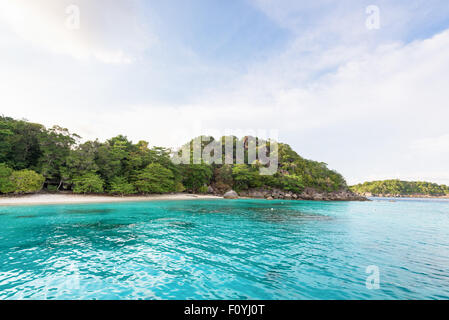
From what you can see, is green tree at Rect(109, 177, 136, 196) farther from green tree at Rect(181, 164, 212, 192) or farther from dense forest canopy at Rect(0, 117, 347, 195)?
green tree at Rect(181, 164, 212, 192)

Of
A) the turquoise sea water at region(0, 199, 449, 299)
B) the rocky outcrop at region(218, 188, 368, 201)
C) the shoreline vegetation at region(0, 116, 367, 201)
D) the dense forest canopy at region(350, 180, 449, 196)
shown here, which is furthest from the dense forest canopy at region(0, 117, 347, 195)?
the dense forest canopy at region(350, 180, 449, 196)

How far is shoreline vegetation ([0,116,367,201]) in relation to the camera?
2762 cm

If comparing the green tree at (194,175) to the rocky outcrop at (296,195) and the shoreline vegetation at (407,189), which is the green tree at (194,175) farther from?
the shoreline vegetation at (407,189)

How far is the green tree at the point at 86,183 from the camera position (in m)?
30.6

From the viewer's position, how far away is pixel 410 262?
7.39 metres

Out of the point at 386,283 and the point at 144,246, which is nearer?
the point at 386,283

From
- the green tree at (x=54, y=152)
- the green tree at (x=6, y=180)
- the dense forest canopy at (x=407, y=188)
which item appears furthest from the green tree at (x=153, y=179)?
the dense forest canopy at (x=407, y=188)

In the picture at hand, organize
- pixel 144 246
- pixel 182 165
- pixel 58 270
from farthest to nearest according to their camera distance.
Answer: pixel 182 165 < pixel 144 246 < pixel 58 270

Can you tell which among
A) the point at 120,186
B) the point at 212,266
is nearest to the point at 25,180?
the point at 120,186

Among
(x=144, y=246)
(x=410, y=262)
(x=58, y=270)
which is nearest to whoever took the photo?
(x=58, y=270)

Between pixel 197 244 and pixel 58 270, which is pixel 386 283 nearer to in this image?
pixel 197 244

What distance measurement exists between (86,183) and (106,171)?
4.30 meters
